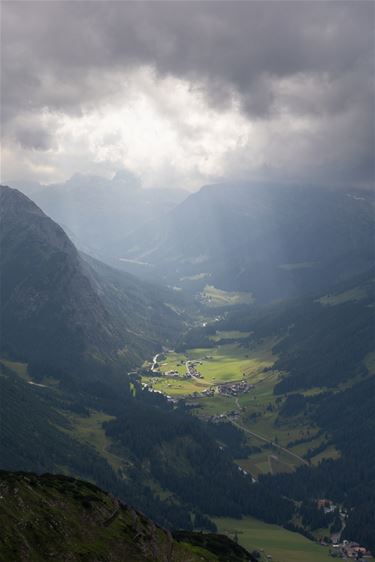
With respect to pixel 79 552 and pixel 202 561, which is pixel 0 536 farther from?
pixel 202 561

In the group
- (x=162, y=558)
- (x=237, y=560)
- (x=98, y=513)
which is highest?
(x=98, y=513)

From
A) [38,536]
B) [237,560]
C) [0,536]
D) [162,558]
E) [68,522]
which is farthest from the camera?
[237,560]

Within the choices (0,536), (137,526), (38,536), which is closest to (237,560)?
(137,526)

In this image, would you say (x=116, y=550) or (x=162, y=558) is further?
(x=162, y=558)

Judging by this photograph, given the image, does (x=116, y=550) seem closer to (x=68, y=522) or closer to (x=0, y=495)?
(x=68, y=522)

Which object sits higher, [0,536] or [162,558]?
[0,536]

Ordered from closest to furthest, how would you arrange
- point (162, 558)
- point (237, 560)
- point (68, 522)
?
point (68, 522)
point (162, 558)
point (237, 560)
